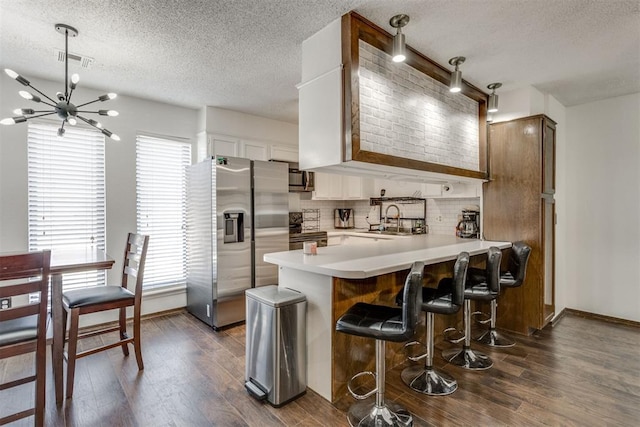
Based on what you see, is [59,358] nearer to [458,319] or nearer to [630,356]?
[458,319]

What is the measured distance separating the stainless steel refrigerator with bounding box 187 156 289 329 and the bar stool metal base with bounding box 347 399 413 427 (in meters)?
2.10

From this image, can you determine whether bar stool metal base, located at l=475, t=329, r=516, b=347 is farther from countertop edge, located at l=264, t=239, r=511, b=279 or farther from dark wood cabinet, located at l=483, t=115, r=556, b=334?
countertop edge, located at l=264, t=239, r=511, b=279

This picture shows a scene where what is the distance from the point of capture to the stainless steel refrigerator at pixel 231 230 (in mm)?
3727

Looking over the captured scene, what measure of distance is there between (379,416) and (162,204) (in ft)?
11.9

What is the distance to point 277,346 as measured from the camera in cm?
221

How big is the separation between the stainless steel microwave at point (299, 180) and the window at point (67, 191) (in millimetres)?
2531

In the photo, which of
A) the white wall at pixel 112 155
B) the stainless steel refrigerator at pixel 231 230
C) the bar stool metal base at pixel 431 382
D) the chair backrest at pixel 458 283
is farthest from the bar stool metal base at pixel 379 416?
the white wall at pixel 112 155

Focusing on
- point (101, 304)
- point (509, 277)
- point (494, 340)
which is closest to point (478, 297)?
point (509, 277)

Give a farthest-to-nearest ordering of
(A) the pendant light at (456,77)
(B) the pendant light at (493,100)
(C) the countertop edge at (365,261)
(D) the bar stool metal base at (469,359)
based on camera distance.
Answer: (B) the pendant light at (493,100), (A) the pendant light at (456,77), (D) the bar stool metal base at (469,359), (C) the countertop edge at (365,261)

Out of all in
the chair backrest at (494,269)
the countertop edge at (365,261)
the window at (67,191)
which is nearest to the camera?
the countertop edge at (365,261)

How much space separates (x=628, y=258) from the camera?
3.86m

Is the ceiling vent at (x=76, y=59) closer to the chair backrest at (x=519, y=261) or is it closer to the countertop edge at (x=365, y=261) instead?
the countertop edge at (x=365, y=261)

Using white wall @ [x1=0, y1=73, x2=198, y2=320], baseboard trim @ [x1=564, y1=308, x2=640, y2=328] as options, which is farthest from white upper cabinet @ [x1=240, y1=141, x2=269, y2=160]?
baseboard trim @ [x1=564, y1=308, x2=640, y2=328]

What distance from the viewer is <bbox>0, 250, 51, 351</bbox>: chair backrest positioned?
5.87ft
